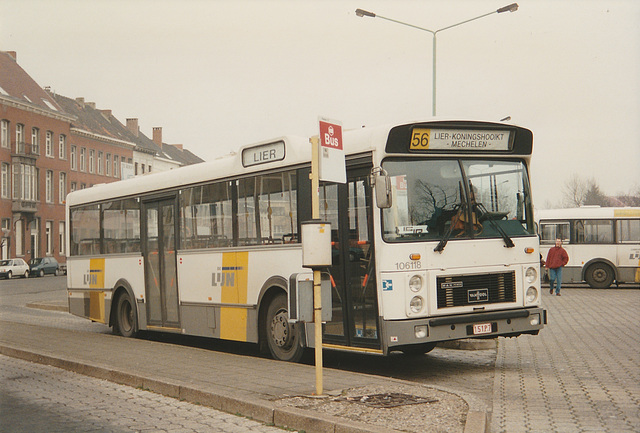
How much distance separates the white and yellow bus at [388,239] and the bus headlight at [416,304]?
2 cm

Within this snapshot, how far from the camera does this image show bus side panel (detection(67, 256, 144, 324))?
16469mm

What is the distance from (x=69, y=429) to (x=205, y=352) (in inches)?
199

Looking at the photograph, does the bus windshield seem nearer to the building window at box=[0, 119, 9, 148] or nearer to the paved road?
the paved road

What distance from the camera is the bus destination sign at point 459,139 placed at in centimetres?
1051

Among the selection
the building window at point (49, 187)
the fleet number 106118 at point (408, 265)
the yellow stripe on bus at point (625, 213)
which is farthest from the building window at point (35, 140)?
the fleet number 106118 at point (408, 265)

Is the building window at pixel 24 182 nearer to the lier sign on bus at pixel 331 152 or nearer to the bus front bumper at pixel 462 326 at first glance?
the bus front bumper at pixel 462 326

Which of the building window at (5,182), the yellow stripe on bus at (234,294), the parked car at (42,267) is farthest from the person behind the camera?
the building window at (5,182)

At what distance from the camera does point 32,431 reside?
759 centimetres

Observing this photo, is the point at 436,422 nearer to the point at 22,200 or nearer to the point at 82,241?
the point at 82,241

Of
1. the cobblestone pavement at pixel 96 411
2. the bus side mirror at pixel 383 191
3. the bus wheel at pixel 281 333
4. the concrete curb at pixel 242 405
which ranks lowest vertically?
the cobblestone pavement at pixel 96 411

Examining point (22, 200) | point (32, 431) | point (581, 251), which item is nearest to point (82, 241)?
point (32, 431)

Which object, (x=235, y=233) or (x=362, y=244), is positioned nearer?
(x=362, y=244)

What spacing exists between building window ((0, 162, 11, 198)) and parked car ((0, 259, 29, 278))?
9588 millimetres

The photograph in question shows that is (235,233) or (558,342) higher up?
(235,233)
